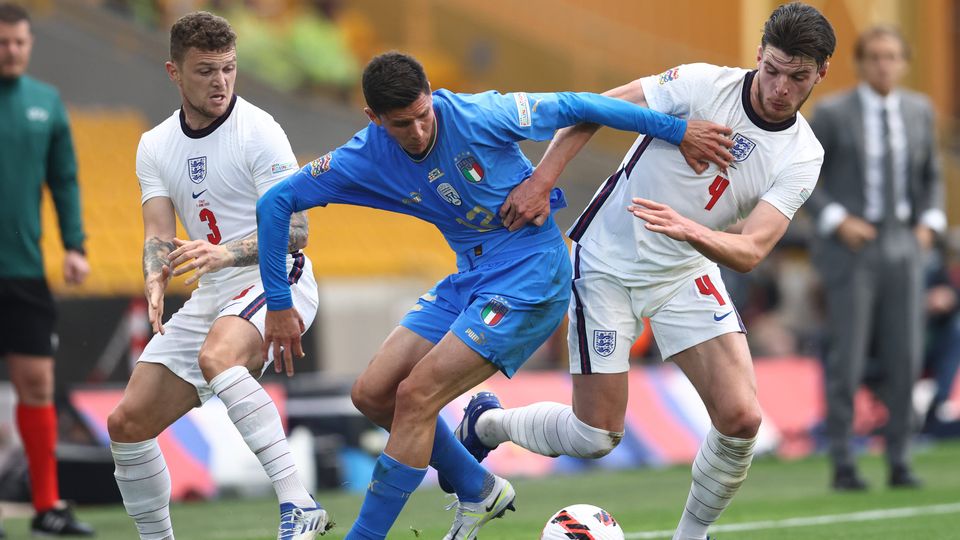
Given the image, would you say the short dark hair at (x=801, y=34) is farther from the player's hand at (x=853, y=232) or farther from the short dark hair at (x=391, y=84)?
the player's hand at (x=853, y=232)

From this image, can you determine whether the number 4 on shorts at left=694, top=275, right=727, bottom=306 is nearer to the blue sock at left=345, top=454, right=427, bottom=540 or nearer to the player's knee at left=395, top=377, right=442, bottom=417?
the player's knee at left=395, top=377, right=442, bottom=417

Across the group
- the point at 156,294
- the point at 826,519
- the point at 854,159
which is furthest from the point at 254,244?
the point at 854,159

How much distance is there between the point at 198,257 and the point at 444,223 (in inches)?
42.1

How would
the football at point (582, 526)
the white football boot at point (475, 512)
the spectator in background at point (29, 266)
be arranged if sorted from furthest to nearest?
1. the spectator in background at point (29, 266)
2. the white football boot at point (475, 512)
3. the football at point (582, 526)

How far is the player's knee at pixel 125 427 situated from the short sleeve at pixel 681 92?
8.76ft

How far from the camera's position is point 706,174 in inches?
248

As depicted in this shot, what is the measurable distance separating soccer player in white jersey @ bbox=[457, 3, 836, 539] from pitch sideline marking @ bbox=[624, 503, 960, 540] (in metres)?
A: 1.12

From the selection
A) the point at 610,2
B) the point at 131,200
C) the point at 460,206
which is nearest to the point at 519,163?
the point at 460,206

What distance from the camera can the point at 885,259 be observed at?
10000 mm

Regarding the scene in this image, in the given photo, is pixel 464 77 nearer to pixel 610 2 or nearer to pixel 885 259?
pixel 610 2

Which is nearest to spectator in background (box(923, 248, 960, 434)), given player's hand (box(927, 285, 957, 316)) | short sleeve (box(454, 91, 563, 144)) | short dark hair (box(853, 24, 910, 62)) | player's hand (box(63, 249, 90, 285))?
player's hand (box(927, 285, 957, 316))

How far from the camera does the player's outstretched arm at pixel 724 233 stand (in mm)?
5684

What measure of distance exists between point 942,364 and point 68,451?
844 cm

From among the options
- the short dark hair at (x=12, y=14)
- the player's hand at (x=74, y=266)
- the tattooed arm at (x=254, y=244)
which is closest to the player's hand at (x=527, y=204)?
the tattooed arm at (x=254, y=244)
